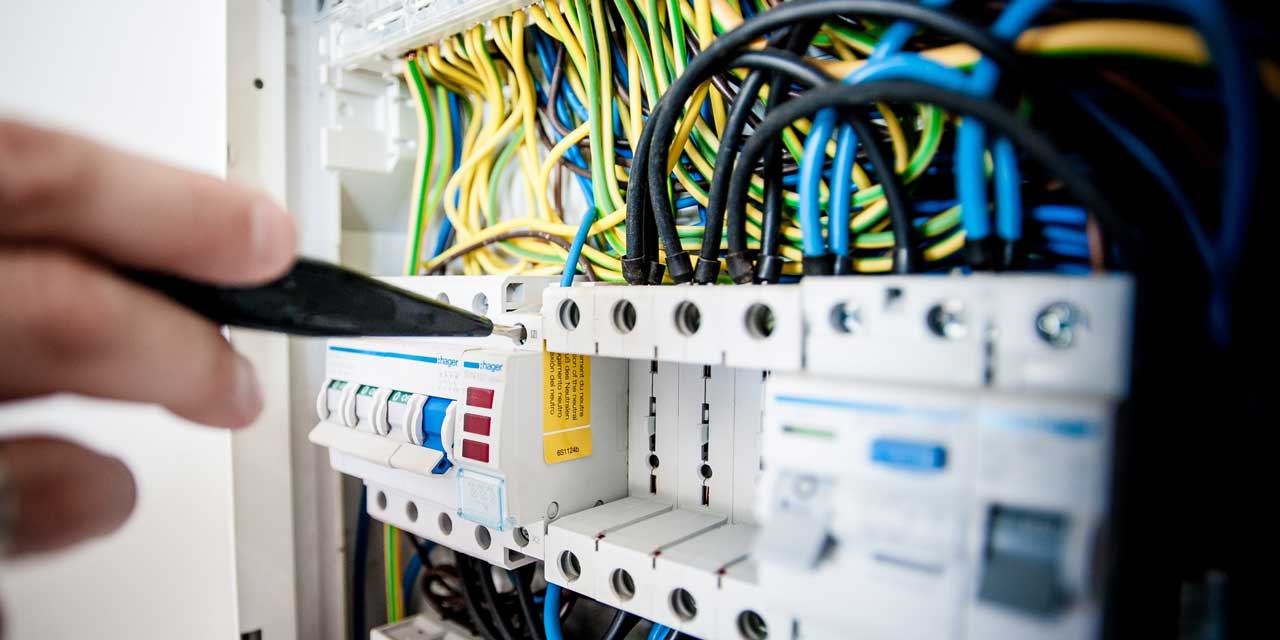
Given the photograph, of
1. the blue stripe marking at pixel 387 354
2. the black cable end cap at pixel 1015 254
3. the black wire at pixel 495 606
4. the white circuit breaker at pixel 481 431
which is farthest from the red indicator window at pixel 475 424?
the black cable end cap at pixel 1015 254

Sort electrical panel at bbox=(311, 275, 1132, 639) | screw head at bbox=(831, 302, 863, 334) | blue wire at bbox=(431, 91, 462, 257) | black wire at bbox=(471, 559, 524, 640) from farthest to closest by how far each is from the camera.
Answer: blue wire at bbox=(431, 91, 462, 257) < black wire at bbox=(471, 559, 524, 640) < screw head at bbox=(831, 302, 863, 334) < electrical panel at bbox=(311, 275, 1132, 639)

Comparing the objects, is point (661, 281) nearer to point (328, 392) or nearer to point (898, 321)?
point (898, 321)

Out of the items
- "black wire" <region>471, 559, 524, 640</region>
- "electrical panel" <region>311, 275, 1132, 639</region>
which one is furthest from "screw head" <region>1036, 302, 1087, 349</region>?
"black wire" <region>471, 559, 524, 640</region>

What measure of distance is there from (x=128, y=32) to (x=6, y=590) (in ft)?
2.55

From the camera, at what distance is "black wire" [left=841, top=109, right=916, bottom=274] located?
608 mm

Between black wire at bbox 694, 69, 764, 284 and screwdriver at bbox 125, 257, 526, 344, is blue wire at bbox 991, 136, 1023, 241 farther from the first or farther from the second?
screwdriver at bbox 125, 257, 526, 344

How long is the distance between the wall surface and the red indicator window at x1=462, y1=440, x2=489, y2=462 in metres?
0.49

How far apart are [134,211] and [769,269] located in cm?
52

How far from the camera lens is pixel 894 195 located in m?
0.62

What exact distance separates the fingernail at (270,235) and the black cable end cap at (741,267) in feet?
1.39

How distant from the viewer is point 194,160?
3.32 feet

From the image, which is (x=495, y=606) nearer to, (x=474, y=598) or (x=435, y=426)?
(x=474, y=598)

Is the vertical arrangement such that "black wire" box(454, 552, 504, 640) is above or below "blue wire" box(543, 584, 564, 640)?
below

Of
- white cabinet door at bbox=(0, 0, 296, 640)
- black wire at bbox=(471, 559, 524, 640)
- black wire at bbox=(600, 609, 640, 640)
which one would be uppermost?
white cabinet door at bbox=(0, 0, 296, 640)
